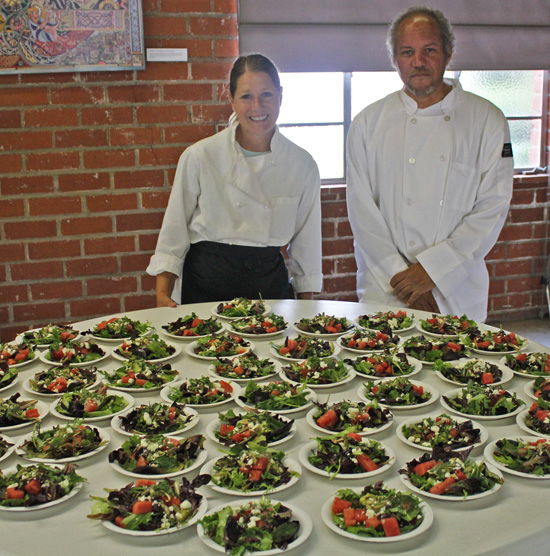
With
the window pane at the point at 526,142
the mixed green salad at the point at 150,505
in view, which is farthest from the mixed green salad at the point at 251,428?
the window pane at the point at 526,142

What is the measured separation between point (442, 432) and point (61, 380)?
996 mm

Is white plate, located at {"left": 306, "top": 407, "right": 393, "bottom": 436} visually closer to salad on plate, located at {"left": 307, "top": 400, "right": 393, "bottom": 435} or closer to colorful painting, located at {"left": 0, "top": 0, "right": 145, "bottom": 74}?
salad on plate, located at {"left": 307, "top": 400, "right": 393, "bottom": 435}

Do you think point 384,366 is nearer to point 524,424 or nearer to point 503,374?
point 503,374

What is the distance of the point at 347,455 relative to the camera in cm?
140

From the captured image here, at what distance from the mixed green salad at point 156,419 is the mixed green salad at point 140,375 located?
22 centimetres

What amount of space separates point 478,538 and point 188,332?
1327mm

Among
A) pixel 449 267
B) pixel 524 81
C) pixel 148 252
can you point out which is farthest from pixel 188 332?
pixel 524 81

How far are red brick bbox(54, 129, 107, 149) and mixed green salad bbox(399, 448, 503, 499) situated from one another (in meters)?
2.75

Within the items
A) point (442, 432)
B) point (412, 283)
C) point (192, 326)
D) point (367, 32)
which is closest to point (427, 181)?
point (412, 283)

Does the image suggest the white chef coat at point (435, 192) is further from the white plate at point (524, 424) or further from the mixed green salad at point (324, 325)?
the white plate at point (524, 424)

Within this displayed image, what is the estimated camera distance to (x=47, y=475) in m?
1.34

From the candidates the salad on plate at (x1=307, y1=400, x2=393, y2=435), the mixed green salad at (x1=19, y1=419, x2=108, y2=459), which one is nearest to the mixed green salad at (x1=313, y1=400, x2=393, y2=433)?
the salad on plate at (x1=307, y1=400, x2=393, y2=435)

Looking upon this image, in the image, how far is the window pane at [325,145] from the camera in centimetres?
437

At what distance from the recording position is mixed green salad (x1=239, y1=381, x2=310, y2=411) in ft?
5.56
